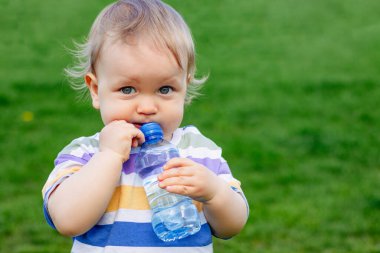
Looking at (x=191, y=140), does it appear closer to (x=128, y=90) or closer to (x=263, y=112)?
(x=128, y=90)

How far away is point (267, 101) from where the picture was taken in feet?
25.2

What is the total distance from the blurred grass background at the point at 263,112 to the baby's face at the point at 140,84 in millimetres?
2737

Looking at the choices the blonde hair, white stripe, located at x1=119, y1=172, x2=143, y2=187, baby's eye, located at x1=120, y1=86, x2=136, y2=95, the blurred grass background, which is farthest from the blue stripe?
the blurred grass background

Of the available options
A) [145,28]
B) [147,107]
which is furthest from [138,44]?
[147,107]

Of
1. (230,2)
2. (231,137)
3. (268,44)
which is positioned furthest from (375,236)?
(230,2)

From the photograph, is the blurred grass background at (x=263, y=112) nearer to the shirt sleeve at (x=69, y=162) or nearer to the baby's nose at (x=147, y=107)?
the shirt sleeve at (x=69, y=162)

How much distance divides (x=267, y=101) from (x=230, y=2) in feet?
10.3

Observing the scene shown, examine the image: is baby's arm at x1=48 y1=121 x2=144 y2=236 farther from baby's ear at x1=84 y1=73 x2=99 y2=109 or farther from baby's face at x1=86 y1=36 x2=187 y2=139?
baby's ear at x1=84 y1=73 x2=99 y2=109

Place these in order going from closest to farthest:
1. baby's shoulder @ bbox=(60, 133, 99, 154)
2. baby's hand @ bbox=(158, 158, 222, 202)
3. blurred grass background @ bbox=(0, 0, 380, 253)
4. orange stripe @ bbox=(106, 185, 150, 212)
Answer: baby's hand @ bbox=(158, 158, 222, 202) < orange stripe @ bbox=(106, 185, 150, 212) < baby's shoulder @ bbox=(60, 133, 99, 154) < blurred grass background @ bbox=(0, 0, 380, 253)

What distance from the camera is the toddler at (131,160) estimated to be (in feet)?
7.14

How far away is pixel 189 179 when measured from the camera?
2.16 meters

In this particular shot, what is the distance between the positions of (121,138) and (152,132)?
93mm

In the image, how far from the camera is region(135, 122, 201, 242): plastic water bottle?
2.21 meters

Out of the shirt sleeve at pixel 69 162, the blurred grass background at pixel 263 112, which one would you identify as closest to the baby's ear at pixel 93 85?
the shirt sleeve at pixel 69 162
